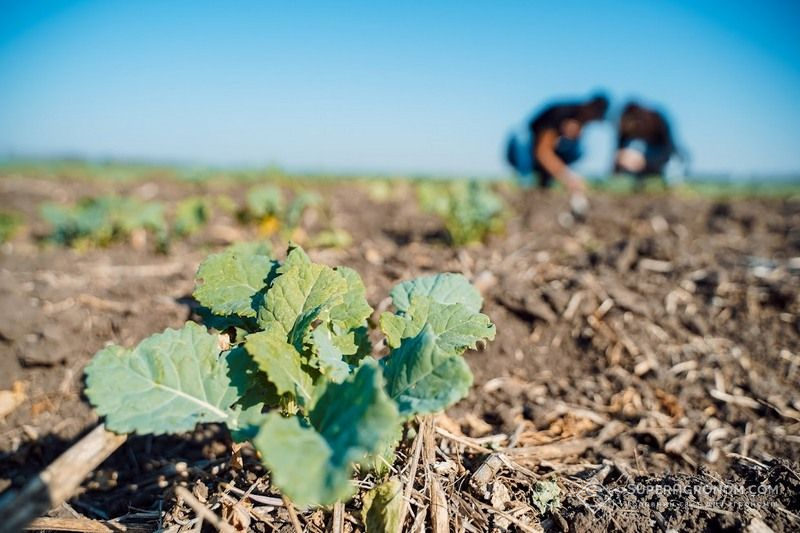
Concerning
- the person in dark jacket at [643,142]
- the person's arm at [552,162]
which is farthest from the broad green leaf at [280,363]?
the person in dark jacket at [643,142]

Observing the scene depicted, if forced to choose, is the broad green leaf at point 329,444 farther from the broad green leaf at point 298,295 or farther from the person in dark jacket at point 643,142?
the person in dark jacket at point 643,142

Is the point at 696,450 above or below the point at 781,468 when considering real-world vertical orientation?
below

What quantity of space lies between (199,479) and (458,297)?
107cm

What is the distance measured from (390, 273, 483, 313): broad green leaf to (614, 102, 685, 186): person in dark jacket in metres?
10.5

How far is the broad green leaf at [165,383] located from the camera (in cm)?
125

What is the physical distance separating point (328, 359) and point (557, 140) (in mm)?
10278

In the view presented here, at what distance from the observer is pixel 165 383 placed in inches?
53.6

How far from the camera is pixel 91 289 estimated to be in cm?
371

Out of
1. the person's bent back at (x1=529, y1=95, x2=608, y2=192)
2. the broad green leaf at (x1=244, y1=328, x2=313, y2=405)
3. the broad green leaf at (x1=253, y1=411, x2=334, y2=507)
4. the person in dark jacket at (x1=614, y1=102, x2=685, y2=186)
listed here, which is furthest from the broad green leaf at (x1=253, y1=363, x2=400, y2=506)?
the person in dark jacket at (x1=614, y1=102, x2=685, y2=186)

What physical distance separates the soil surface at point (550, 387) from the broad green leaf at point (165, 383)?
34 centimetres

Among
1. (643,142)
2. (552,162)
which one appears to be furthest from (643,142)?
(552,162)

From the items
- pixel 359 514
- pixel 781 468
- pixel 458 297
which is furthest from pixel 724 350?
pixel 359 514

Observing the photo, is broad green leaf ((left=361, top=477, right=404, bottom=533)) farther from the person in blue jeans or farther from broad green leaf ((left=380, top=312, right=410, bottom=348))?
the person in blue jeans

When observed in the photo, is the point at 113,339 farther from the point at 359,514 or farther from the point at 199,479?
the point at 359,514
